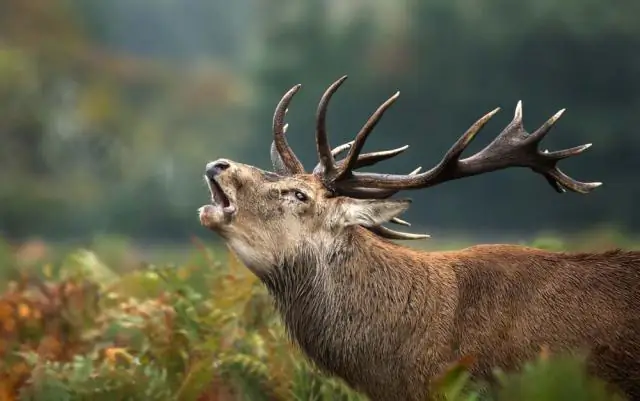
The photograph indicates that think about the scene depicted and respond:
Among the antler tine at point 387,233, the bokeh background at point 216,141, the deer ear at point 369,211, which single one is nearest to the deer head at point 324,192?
the deer ear at point 369,211

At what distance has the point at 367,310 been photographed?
5535mm

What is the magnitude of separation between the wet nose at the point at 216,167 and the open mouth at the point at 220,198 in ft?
0.14

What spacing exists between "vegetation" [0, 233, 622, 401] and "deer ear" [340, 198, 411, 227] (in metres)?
0.86

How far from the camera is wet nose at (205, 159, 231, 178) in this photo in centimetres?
561

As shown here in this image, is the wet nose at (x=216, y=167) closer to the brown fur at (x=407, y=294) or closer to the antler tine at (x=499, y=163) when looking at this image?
the brown fur at (x=407, y=294)

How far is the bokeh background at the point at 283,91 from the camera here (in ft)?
65.8

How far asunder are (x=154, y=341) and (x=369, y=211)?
76.0 inches

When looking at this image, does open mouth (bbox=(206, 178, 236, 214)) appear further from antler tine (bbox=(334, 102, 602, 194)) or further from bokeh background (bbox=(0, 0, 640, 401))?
bokeh background (bbox=(0, 0, 640, 401))

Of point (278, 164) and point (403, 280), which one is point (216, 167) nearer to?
point (278, 164)

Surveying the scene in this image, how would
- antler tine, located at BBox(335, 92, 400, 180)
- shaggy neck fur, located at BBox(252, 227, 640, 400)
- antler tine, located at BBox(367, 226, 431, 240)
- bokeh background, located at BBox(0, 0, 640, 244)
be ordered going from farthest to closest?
bokeh background, located at BBox(0, 0, 640, 244)
antler tine, located at BBox(367, 226, 431, 240)
antler tine, located at BBox(335, 92, 400, 180)
shaggy neck fur, located at BBox(252, 227, 640, 400)

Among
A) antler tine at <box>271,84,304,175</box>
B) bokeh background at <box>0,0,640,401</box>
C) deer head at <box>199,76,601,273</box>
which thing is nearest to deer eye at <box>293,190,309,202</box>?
deer head at <box>199,76,601,273</box>

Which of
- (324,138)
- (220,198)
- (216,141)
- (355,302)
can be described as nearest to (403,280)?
(355,302)

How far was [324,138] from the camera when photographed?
19.1ft

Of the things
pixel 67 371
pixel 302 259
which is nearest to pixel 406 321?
pixel 302 259
